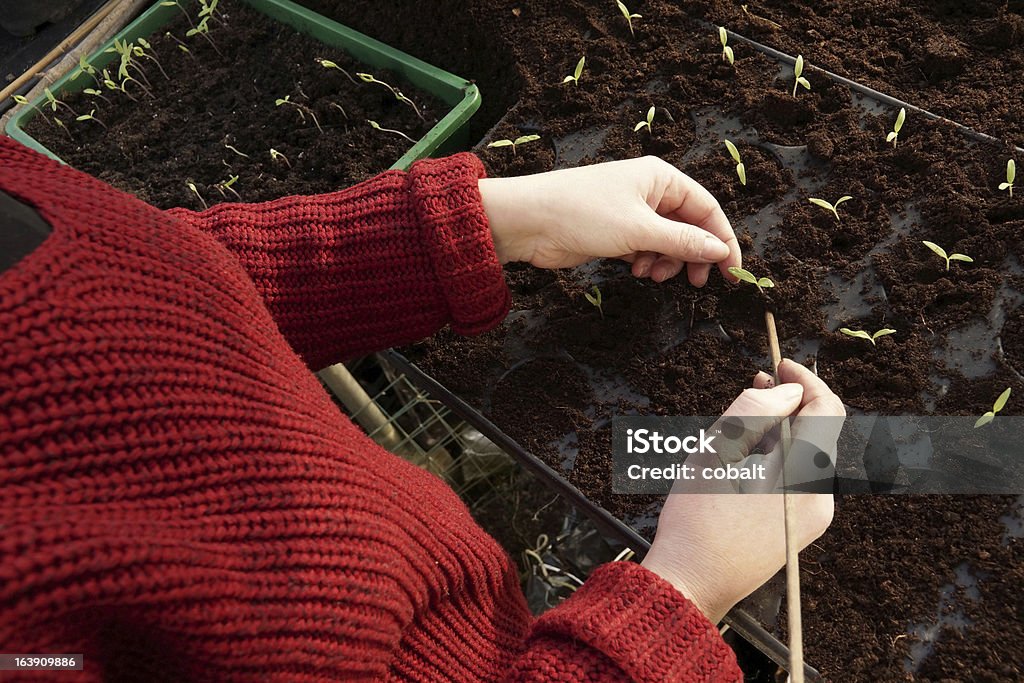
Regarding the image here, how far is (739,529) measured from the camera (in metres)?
0.88

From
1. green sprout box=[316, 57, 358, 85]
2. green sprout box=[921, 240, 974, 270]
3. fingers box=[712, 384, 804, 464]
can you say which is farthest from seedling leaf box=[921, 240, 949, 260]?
green sprout box=[316, 57, 358, 85]

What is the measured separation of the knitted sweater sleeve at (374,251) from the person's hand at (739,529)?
1.27 ft

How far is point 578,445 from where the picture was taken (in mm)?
1088

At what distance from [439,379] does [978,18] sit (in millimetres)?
1124

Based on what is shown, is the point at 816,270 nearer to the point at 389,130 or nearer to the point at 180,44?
the point at 389,130

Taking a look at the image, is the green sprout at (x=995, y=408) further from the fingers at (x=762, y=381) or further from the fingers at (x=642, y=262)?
the fingers at (x=642, y=262)

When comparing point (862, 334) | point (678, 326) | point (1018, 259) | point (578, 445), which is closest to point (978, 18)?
point (1018, 259)

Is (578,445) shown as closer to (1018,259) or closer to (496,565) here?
(496,565)

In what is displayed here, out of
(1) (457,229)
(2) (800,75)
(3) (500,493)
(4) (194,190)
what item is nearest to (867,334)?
(2) (800,75)

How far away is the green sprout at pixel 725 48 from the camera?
1271 mm

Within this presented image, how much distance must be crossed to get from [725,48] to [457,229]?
65 centimetres

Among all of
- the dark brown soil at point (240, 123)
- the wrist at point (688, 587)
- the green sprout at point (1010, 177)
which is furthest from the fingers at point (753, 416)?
the dark brown soil at point (240, 123)

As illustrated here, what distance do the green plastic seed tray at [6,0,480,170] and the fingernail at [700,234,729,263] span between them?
1.98 feet

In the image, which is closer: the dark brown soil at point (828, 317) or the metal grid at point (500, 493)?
the dark brown soil at point (828, 317)
